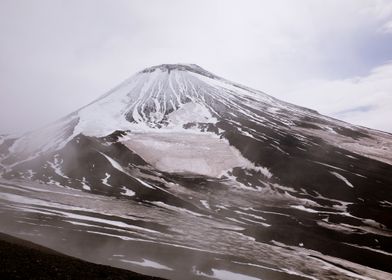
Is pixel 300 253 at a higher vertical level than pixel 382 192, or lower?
lower

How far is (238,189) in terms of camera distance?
318 feet

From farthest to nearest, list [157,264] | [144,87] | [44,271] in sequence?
[144,87] < [157,264] < [44,271]

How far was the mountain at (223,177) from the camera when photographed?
5675cm

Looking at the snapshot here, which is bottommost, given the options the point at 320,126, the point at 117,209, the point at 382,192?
the point at 117,209

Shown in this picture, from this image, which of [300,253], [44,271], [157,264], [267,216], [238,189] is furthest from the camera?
[238,189]

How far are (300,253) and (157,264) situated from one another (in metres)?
24.4

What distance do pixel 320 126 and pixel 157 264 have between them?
120 meters

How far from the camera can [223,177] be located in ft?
346

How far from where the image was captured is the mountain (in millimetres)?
56750

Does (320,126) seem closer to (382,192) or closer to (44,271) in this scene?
(382,192)

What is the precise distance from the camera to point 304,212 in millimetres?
82500

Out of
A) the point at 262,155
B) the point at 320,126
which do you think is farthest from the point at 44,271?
the point at 320,126

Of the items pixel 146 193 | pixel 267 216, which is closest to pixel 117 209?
pixel 146 193

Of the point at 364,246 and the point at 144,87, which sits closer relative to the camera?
the point at 364,246
